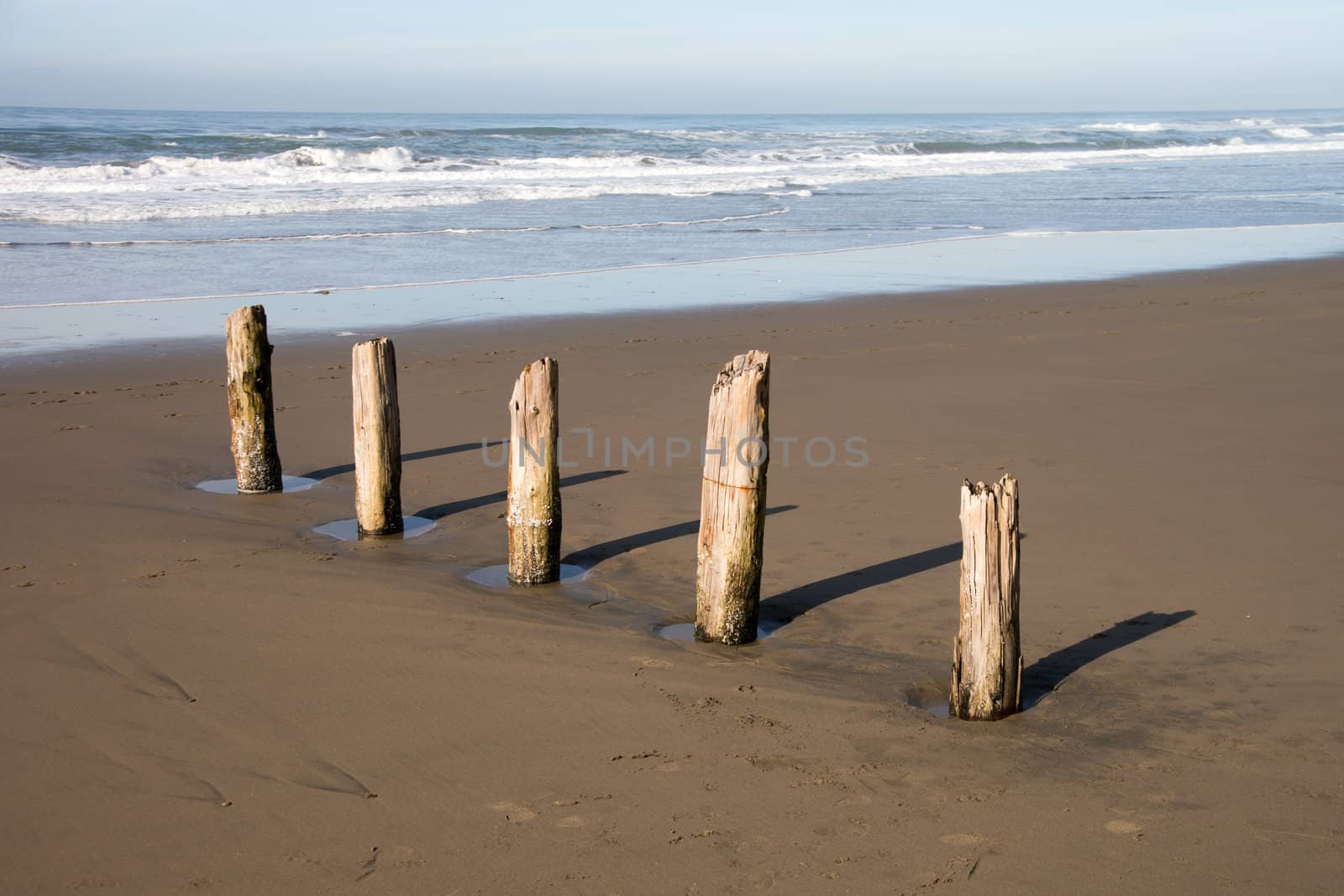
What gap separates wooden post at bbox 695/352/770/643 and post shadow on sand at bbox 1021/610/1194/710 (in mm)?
1213

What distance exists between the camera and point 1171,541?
652 centimetres

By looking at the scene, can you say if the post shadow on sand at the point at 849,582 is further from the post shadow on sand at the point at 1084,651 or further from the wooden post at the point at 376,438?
the wooden post at the point at 376,438

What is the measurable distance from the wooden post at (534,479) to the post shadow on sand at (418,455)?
8.00 ft

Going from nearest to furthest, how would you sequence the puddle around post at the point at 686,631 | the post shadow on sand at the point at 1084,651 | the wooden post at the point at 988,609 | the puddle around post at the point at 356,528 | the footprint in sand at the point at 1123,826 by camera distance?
1. the footprint in sand at the point at 1123,826
2. the wooden post at the point at 988,609
3. the post shadow on sand at the point at 1084,651
4. the puddle around post at the point at 686,631
5. the puddle around post at the point at 356,528

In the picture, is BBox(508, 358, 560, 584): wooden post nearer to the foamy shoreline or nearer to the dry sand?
the dry sand

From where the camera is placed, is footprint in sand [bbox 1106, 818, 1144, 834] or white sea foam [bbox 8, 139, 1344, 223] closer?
footprint in sand [bbox 1106, 818, 1144, 834]

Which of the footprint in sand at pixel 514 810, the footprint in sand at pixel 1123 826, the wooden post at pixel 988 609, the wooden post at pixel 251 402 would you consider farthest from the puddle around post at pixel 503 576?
the footprint in sand at pixel 1123 826

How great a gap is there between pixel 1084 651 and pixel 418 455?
16.1 ft

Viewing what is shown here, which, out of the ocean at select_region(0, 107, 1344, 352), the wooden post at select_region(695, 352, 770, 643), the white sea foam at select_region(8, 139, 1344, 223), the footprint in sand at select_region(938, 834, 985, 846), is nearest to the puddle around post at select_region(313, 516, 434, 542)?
the wooden post at select_region(695, 352, 770, 643)

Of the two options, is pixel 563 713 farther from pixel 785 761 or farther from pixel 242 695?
pixel 242 695

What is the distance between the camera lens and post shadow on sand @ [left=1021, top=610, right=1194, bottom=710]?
4906 mm

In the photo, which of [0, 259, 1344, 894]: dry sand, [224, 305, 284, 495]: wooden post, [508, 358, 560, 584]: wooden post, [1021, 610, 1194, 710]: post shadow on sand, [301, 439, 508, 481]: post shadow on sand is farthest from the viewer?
[301, 439, 508, 481]: post shadow on sand

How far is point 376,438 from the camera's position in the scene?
6586 millimetres

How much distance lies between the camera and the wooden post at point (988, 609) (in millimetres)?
4328
